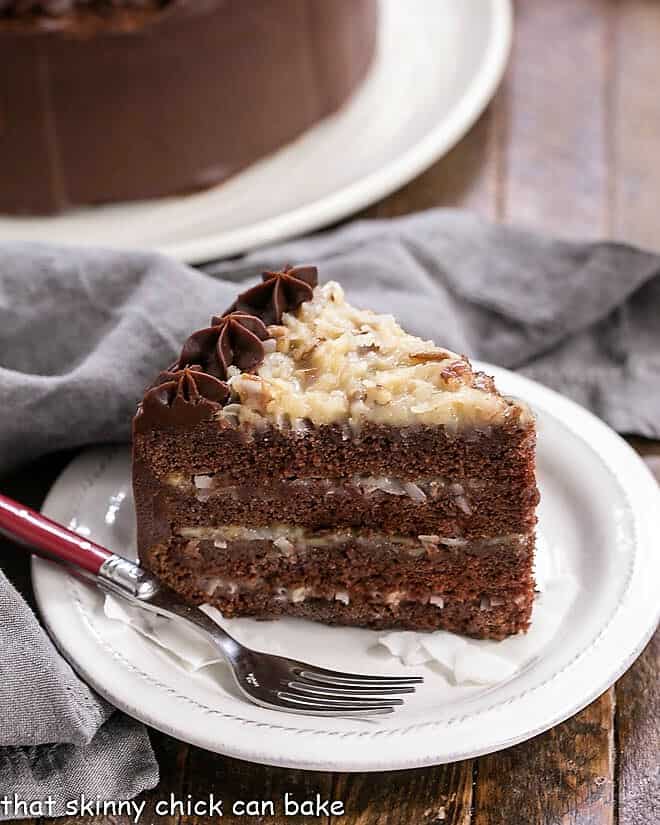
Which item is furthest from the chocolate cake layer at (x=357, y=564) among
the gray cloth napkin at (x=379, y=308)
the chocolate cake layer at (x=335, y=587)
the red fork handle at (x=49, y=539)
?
the gray cloth napkin at (x=379, y=308)

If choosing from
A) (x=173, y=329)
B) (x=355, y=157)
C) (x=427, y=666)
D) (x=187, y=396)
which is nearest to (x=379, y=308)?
(x=173, y=329)

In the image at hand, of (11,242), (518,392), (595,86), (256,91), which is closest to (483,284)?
(518,392)

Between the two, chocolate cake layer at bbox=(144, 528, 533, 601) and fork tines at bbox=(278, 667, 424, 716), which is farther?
chocolate cake layer at bbox=(144, 528, 533, 601)

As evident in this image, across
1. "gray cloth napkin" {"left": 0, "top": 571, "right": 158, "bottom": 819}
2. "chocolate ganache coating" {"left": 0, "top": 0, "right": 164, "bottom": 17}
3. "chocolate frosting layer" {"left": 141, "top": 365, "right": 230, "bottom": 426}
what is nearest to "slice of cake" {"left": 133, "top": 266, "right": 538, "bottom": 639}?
"chocolate frosting layer" {"left": 141, "top": 365, "right": 230, "bottom": 426}

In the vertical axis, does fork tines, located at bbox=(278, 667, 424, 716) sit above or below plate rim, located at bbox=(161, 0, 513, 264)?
below

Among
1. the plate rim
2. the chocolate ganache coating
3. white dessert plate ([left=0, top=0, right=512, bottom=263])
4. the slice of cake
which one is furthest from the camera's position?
white dessert plate ([left=0, top=0, right=512, bottom=263])

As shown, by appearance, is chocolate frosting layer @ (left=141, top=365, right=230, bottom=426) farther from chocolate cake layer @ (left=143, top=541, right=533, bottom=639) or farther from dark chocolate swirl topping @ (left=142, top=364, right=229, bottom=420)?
chocolate cake layer @ (left=143, top=541, right=533, bottom=639)

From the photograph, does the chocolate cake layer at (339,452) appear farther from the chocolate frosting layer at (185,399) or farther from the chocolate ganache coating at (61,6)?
the chocolate ganache coating at (61,6)
